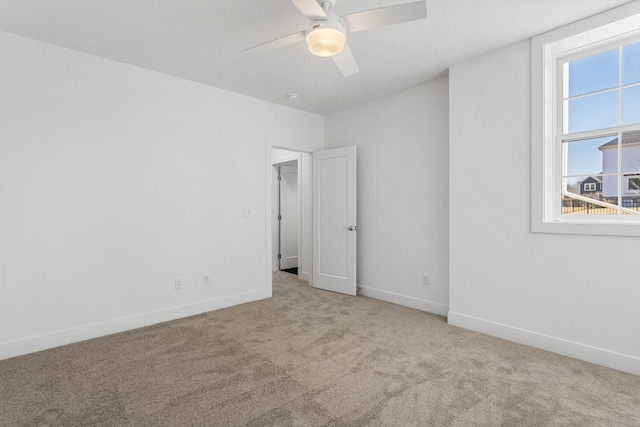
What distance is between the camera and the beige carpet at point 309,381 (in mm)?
1888

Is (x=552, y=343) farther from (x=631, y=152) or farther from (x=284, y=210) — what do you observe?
(x=284, y=210)

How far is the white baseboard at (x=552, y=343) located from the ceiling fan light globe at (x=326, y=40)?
2.75 m

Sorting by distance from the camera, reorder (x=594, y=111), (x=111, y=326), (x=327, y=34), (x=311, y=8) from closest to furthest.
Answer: (x=311, y=8) → (x=327, y=34) → (x=594, y=111) → (x=111, y=326)

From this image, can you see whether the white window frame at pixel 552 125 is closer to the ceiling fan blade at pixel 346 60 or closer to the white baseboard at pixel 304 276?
the ceiling fan blade at pixel 346 60

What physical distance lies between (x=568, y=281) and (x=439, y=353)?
120 centimetres

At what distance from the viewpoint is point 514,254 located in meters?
2.94

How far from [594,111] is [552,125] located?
30cm

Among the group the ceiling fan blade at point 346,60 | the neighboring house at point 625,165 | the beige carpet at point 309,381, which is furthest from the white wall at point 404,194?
the ceiling fan blade at point 346,60

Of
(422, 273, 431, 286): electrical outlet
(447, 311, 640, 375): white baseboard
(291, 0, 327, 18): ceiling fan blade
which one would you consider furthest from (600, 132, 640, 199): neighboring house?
(291, 0, 327, 18): ceiling fan blade

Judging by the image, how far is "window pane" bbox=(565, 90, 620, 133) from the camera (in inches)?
103

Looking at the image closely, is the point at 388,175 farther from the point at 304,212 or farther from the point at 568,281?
the point at 568,281

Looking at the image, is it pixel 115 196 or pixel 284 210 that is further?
pixel 284 210

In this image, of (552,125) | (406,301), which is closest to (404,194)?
(406,301)

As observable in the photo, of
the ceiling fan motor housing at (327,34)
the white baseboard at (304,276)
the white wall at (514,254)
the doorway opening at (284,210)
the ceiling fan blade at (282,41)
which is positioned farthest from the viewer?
the doorway opening at (284,210)
